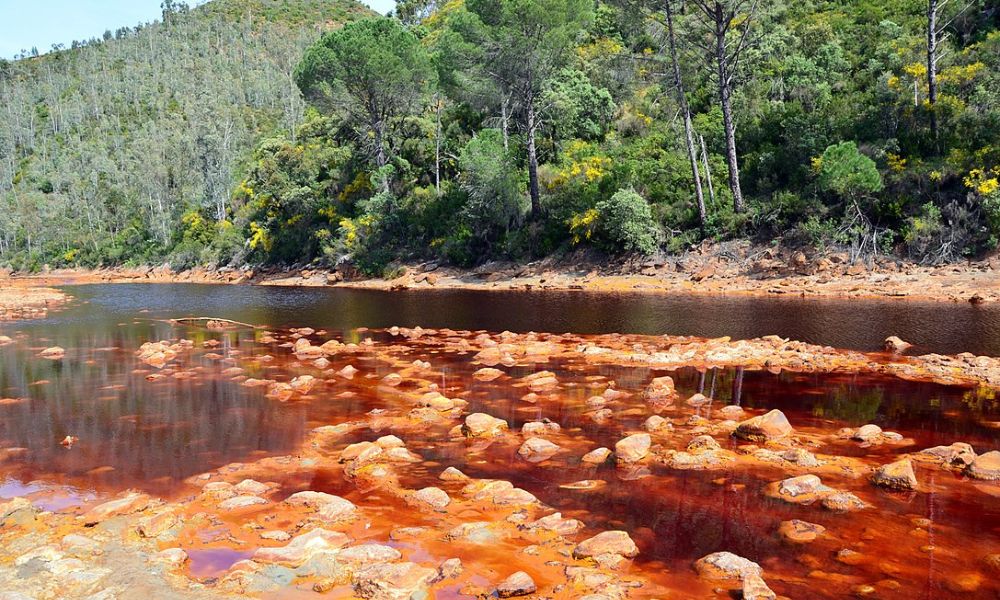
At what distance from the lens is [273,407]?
1552 cm

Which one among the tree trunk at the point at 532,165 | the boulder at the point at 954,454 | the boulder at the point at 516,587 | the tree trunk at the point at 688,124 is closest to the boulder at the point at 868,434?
the boulder at the point at 954,454

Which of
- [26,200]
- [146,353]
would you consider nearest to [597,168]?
[146,353]

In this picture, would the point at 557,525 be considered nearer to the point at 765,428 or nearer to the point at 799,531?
the point at 799,531

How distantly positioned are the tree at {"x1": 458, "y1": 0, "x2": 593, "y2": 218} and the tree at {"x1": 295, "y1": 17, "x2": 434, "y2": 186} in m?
9.48

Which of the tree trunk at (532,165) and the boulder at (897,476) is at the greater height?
the tree trunk at (532,165)

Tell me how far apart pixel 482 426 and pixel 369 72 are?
4528 cm

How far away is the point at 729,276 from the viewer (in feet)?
118

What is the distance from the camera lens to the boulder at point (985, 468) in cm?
966

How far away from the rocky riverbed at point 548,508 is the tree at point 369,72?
41.4 m

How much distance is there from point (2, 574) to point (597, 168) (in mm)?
41244

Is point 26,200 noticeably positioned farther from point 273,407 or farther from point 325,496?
point 325,496

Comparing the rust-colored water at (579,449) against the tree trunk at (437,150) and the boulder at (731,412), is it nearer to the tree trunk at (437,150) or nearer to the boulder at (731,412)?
the boulder at (731,412)

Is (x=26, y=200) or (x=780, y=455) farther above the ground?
(x=26, y=200)

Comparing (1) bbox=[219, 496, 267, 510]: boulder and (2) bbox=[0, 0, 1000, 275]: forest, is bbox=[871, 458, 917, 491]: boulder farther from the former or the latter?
(2) bbox=[0, 0, 1000, 275]: forest
